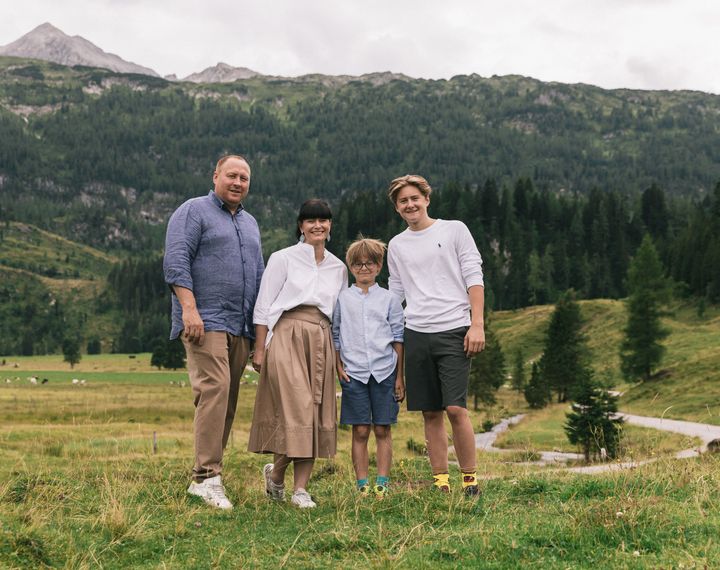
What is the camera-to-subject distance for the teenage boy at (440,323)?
7.80 metres

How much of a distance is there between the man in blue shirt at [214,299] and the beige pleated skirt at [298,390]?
1.83ft

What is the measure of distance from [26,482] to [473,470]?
5.83m

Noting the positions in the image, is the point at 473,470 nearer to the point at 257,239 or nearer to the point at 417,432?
the point at 257,239

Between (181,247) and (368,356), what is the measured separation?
2635 millimetres

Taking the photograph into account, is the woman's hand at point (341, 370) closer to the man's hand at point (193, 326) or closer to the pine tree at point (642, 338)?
the man's hand at point (193, 326)

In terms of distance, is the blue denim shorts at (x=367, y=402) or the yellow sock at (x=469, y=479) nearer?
the yellow sock at (x=469, y=479)

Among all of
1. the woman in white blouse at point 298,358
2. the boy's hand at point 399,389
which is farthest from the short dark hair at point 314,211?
the boy's hand at point 399,389

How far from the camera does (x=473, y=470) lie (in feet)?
25.7

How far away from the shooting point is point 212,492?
7863 mm

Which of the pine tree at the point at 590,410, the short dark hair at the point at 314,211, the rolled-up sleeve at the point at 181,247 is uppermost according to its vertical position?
the short dark hair at the point at 314,211

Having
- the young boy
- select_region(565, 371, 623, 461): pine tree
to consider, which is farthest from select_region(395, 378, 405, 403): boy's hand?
select_region(565, 371, 623, 461): pine tree

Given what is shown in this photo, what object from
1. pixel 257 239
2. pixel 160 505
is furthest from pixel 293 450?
pixel 257 239

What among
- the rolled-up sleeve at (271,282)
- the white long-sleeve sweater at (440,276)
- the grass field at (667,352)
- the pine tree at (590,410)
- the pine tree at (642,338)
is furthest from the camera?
the pine tree at (642,338)

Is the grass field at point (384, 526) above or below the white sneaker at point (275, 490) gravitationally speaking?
above
